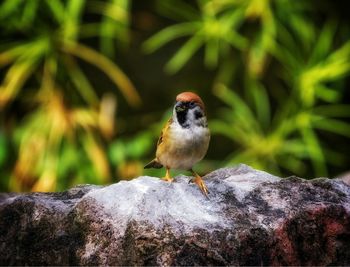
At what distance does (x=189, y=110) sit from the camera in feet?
7.73

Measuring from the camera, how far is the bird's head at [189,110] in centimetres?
232

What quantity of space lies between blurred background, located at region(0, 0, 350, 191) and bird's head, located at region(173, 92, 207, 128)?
2132 millimetres

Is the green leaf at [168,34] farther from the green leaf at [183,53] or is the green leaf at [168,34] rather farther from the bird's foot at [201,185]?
the bird's foot at [201,185]

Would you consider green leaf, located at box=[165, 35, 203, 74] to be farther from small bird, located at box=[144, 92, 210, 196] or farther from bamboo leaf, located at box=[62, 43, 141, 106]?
small bird, located at box=[144, 92, 210, 196]

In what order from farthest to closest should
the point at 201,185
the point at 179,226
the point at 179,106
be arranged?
the point at 179,106, the point at 201,185, the point at 179,226

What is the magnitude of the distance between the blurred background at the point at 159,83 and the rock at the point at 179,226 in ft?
7.62

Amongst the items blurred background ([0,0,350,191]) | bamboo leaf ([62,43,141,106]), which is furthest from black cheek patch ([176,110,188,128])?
bamboo leaf ([62,43,141,106])

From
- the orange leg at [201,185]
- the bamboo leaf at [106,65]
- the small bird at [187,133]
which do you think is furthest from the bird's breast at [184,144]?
the bamboo leaf at [106,65]

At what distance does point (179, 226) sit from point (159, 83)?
298cm

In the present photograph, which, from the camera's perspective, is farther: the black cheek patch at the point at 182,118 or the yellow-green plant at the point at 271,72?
the yellow-green plant at the point at 271,72

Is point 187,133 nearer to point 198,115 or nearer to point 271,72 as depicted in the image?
point 198,115

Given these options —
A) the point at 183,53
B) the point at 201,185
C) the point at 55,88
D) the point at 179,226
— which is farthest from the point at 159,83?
the point at 179,226

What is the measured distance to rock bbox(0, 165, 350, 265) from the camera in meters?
1.92

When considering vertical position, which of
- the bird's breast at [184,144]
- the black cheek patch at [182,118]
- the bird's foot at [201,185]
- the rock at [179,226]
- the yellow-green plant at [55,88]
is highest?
the yellow-green plant at [55,88]
